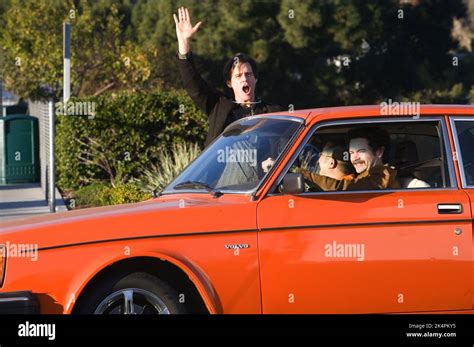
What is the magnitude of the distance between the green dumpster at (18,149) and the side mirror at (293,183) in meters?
15.0

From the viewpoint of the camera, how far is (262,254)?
18.0 feet

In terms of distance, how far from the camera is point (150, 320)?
5359 millimetres

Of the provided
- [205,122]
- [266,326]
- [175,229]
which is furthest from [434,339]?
[205,122]

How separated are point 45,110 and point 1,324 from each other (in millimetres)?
14896

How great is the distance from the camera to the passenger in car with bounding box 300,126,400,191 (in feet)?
19.7

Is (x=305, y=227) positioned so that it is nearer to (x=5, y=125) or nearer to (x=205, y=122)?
(x=205, y=122)

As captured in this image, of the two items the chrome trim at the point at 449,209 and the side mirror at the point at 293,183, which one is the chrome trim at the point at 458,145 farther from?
the side mirror at the point at 293,183

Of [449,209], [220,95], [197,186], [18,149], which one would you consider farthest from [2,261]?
[18,149]

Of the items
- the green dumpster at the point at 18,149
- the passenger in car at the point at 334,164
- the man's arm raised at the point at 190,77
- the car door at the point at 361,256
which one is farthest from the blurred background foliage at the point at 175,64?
the car door at the point at 361,256

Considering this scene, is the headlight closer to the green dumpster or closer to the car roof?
the car roof

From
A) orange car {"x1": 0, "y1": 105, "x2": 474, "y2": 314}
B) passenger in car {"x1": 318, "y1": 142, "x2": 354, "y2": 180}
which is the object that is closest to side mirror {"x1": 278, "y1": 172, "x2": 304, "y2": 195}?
orange car {"x1": 0, "y1": 105, "x2": 474, "y2": 314}

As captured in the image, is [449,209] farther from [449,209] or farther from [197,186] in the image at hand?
[197,186]

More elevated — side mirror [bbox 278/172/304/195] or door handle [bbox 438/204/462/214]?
side mirror [bbox 278/172/304/195]

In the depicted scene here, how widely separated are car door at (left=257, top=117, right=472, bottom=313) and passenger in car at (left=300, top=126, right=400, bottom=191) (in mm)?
337
